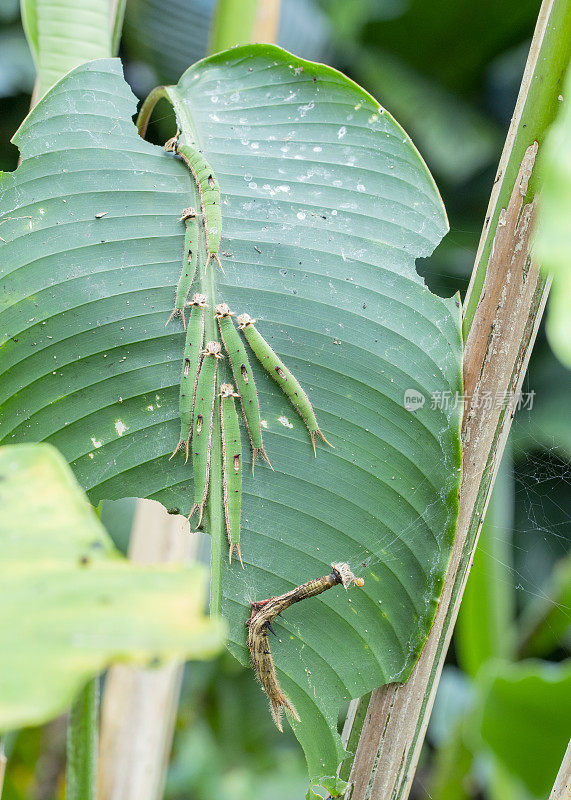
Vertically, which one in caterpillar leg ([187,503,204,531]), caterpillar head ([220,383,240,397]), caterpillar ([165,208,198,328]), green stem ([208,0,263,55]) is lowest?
caterpillar leg ([187,503,204,531])

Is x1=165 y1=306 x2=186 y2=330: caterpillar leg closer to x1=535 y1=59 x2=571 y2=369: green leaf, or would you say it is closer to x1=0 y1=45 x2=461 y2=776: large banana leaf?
x1=0 y1=45 x2=461 y2=776: large banana leaf

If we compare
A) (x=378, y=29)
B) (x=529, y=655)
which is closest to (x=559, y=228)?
(x=529, y=655)

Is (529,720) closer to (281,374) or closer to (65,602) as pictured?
(281,374)

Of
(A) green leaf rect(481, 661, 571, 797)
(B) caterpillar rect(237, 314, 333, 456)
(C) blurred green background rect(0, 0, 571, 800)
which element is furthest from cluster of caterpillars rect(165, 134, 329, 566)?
(C) blurred green background rect(0, 0, 571, 800)

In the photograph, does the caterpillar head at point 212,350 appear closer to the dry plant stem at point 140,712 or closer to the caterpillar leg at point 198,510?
the caterpillar leg at point 198,510

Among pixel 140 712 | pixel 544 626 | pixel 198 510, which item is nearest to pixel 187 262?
pixel 198 510

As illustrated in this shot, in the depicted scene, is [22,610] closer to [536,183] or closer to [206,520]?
[206,520]

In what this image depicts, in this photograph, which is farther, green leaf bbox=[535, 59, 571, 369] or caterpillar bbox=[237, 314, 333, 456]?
caterpillar bbox=[237, 314, 333, 456]
